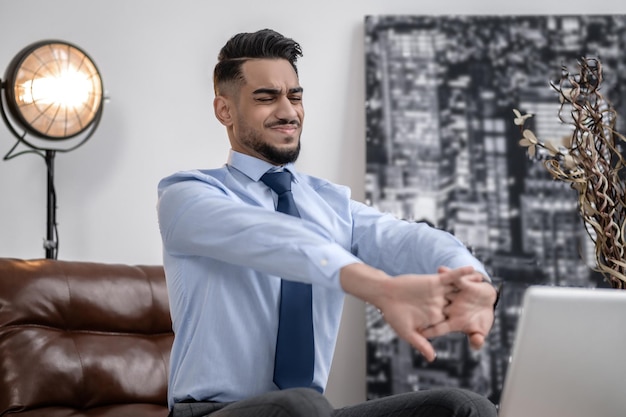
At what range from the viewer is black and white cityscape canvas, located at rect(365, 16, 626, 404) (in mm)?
3201

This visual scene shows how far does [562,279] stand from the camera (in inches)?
127

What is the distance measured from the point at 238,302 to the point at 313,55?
1866 mm

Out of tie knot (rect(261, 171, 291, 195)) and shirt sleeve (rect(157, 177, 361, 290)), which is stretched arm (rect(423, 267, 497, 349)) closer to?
shirt sleeve (rect(157, 177, 361, 290))

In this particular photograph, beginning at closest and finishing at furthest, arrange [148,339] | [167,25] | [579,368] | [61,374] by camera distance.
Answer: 1. [579,368]
2. [61,374]
3. [148,339]
4. [167,25]

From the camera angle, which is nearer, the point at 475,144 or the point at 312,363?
the point at 312,363

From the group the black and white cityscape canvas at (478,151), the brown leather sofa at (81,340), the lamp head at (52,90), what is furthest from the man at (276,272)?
the black and white cityscape canvas at (478,151)

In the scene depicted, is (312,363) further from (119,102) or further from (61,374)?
(119,102)

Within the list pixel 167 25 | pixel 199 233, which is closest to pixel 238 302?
pixel 199 233

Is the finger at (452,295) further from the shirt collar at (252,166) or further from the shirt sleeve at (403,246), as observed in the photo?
the shirt collar at (252,166)

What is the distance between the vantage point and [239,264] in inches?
61.0

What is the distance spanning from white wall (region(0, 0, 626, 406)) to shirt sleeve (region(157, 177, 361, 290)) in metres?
1.54

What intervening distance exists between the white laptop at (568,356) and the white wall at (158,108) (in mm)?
2208

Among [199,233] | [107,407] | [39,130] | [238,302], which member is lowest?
[107,407]

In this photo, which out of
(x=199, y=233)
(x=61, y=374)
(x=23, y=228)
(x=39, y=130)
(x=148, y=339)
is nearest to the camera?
(x=199, y=233)
